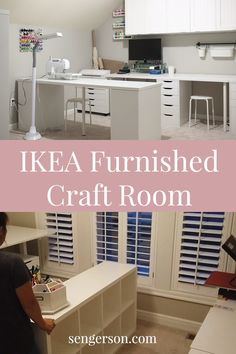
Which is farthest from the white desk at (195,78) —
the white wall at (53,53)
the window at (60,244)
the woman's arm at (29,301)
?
the woman's arm at (29,301)

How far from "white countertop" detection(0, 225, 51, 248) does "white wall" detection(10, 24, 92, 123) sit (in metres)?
2.25

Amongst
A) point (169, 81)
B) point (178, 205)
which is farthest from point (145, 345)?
point (169, 81)

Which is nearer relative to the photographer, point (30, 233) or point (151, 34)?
point (30, 233)

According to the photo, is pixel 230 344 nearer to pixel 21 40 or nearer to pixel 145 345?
pixel 145 345

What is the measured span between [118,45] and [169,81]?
195 centimetres

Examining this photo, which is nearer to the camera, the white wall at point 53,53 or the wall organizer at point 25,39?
the white wall at point 53,53

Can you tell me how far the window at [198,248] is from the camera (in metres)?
3.58

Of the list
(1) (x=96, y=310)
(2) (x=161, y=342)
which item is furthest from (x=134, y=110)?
(2) (x=161, y=342)

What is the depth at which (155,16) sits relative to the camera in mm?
6613

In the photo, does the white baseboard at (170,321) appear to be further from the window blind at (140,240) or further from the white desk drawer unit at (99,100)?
the white desk drawer unit at (99,100)

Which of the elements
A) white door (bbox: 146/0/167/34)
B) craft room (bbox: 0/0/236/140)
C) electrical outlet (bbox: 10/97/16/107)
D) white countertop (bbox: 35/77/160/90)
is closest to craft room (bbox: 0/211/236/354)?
craft room (bbox: 0/0/236/140)

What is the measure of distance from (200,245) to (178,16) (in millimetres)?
4147

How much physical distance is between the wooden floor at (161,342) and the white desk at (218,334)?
92 cm

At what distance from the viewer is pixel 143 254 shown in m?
3.97
